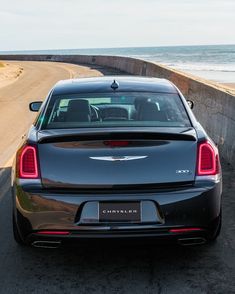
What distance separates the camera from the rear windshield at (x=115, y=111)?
4547 millimetres

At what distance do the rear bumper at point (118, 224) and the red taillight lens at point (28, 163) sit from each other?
0.37 ft

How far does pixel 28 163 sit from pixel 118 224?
841mm

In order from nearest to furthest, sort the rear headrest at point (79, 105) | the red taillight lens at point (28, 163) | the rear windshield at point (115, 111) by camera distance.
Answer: the red taillight lens at point (28, 163), the rear windshield at point (115, 111), the rear headrest at point (79, 105)

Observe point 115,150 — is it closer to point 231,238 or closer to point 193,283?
point 193,283

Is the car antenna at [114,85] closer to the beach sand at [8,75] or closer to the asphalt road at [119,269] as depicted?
the asphalt road at [119,269]

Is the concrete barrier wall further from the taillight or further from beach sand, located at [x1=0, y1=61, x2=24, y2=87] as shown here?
beach sand, located at [x1=0, y1=61, x2=24, y2=87]

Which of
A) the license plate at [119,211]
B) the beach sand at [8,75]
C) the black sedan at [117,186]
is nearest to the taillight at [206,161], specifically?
the black sedan at [117,186]

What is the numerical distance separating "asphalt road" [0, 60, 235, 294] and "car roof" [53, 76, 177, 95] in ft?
4.82

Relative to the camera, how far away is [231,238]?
4918mm

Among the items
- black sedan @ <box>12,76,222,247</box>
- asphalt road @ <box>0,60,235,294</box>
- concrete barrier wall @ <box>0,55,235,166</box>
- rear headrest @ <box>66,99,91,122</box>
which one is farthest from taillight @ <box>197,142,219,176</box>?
concrete barrier wall @ <box>0,55,235,166</box>

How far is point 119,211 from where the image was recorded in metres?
3.89

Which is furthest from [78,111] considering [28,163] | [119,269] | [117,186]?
[119,269]

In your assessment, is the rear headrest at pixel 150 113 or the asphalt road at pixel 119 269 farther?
the rear headrest at pixel 150 113

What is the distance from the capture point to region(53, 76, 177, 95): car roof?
5102 millimetres
